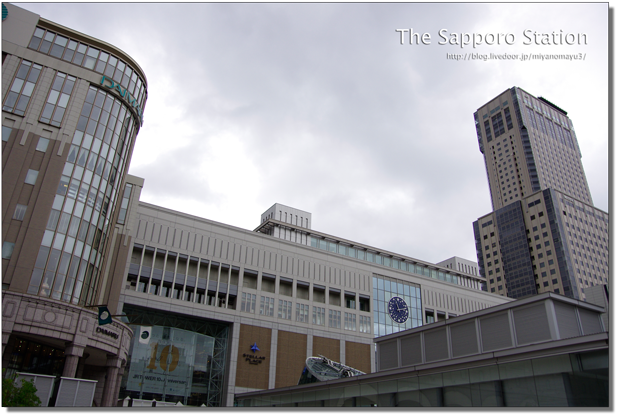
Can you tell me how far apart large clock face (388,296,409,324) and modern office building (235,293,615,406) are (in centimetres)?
4013

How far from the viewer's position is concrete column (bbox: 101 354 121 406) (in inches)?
1452

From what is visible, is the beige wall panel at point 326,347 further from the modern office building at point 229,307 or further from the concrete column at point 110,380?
the concrete column at point 110,380

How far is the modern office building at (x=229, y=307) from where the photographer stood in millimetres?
51500

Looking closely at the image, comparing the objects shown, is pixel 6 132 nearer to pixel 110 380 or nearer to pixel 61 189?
pixel 61 189

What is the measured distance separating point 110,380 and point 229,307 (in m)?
22.8

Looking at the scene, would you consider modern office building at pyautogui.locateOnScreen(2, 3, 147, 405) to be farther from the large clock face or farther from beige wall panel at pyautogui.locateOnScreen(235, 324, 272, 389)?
the large clock face

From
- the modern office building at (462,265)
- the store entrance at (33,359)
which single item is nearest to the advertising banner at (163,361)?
the store entrance at (33,359)

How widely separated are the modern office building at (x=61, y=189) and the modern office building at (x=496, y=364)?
1836cm

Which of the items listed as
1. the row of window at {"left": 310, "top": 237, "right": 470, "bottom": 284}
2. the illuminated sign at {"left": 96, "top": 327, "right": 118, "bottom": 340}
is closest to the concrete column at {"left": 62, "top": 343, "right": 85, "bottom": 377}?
the illuminated sign at {"left": 96, "top": 327, "right": 118, "bottom": 340}

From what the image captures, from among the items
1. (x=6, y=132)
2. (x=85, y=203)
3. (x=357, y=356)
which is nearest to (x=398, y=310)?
(x=357, y=356)

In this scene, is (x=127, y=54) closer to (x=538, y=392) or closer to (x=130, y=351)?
(x=130, y=351)


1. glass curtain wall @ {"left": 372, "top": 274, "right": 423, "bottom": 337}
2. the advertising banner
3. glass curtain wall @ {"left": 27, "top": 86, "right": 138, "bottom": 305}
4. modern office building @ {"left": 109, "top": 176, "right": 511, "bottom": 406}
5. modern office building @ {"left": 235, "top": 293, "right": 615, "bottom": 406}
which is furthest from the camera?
glass curtain wall @ {"left": 372, "top": 274, "right": 423, "bottom": 337}

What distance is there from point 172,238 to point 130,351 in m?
15.4

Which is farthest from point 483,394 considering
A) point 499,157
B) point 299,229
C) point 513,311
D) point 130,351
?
point 499,157
